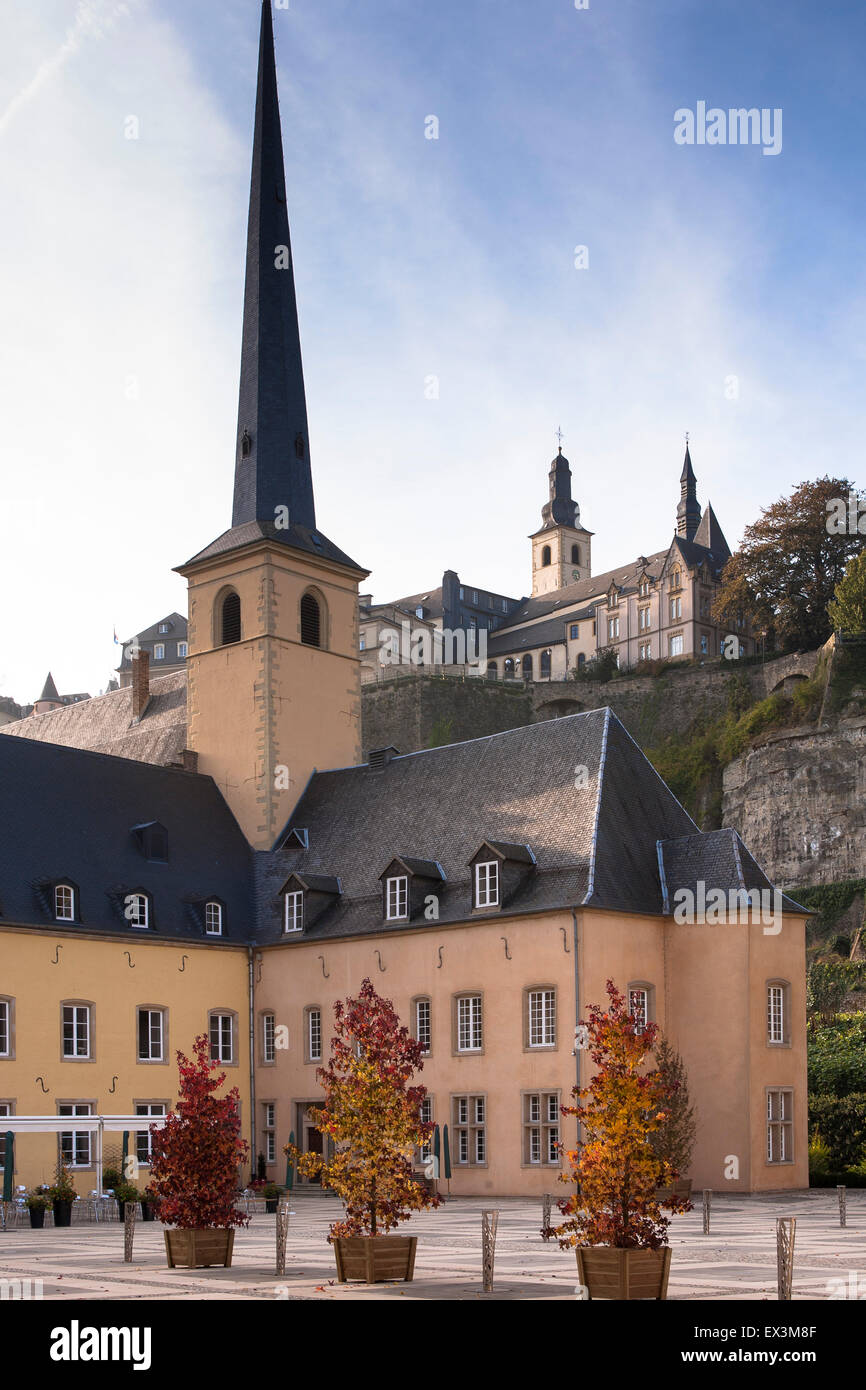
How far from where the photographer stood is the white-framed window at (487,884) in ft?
108

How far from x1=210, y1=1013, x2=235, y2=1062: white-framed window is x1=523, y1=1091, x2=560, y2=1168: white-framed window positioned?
9115 mm

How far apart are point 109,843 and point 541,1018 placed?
1168 cm

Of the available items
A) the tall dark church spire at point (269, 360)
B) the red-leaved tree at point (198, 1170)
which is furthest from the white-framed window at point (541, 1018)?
the tall dark church spire at point (269, 360)

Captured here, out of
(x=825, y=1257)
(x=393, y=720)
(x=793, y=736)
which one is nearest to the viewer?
(x=825, y=1257)

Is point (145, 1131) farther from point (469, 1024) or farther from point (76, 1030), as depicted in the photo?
point (469, 1024)

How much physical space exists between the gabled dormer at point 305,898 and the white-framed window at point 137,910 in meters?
3.59

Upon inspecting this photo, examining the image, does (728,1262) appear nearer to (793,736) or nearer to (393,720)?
(793,736)

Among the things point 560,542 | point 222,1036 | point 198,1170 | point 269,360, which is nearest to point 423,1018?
point 222,1036

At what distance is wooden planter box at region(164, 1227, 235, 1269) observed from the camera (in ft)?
53.0

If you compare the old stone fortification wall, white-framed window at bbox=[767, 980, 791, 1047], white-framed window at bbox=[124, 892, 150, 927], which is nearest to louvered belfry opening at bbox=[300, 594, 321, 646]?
white-framed window at bbox=[124, 892, 150, 927]

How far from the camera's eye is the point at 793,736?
6162 cm

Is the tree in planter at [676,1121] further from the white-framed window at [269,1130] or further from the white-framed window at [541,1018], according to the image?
the white-framed window at [269,1130]
